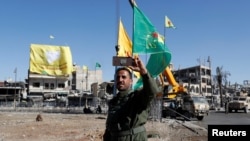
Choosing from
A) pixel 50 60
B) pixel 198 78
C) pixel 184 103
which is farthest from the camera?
pixel 198 78

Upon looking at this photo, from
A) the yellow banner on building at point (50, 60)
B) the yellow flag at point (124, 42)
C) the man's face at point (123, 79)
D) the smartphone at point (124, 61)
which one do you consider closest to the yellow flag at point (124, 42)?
the yellow flag at point (124, 42)

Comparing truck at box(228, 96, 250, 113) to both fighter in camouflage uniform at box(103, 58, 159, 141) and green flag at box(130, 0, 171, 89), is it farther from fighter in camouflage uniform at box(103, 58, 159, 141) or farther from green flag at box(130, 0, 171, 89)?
fighter in camouflage uniform at box(103, 58, 159, 141)

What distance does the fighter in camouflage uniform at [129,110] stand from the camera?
4562mm

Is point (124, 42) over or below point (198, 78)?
below

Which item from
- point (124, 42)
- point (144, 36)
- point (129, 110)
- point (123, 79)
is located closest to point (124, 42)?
point (124, 42)

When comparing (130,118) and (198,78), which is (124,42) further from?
(198,78)

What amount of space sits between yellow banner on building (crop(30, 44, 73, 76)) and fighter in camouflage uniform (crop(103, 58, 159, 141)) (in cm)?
7361

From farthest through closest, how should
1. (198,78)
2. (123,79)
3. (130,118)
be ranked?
(198,78) < (123,79) < (130,118)

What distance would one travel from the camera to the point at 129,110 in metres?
4.74

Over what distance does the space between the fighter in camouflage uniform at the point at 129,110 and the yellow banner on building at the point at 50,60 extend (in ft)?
242

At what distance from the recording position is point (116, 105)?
195 inches

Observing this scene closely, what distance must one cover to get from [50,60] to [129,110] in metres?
76.2

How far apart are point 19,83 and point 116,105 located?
114 m

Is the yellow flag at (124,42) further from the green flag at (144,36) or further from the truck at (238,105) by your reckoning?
the truck at (238,105)
